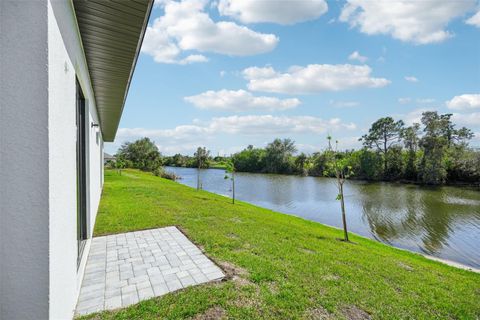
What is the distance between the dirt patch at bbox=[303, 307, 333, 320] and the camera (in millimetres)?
2610

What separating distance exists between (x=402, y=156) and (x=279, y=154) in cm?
2124

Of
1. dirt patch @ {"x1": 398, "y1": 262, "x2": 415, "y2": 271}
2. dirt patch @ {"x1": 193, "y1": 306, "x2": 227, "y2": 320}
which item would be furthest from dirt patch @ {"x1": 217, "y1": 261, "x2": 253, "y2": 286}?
dirt patch @ {"x1": 398, "y1": 262, "x2": 415, "y2": 271}

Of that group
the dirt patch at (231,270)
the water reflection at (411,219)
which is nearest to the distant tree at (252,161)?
the water reflection at (411,219)

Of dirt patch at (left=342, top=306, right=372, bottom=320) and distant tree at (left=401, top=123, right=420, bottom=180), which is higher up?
distant tree at (left=401, top=123, right=420, bottom=180)

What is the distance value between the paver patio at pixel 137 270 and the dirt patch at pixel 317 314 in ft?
3.96

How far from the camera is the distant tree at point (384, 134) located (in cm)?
3716

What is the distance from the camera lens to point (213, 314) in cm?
251

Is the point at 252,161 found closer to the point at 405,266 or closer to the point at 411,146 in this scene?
the point at 411,146

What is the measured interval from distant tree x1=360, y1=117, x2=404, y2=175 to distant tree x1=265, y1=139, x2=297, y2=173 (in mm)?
14227

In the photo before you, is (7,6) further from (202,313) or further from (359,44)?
(359,44)

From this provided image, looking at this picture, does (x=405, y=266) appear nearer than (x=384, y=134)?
Yes

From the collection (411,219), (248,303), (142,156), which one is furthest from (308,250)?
(142,156)

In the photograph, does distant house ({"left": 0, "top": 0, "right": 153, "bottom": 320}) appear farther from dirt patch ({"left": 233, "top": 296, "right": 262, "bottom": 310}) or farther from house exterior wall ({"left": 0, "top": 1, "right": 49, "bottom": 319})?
dirt patch ({"left": 233, "top": 296, "right": 262, "bottom": 310})

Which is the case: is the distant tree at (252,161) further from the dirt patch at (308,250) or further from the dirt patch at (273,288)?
the dirt patch at (273,288)
